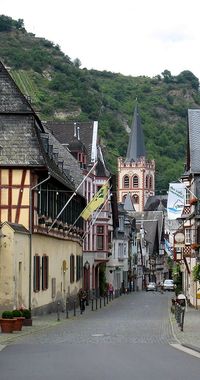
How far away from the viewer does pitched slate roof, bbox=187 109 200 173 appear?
64.2 metres

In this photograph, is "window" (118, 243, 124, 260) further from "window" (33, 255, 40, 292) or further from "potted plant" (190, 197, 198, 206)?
"window" (33, 255, 40, 292)

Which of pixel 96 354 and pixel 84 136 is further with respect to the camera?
pixel 84 136

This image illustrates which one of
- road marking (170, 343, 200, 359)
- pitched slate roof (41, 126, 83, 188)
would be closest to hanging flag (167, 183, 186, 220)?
pitched slate roof (41, 126, 83, 188)

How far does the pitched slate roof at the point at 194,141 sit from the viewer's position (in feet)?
211

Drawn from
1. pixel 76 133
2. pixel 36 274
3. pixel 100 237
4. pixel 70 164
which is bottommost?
pixel 36 274

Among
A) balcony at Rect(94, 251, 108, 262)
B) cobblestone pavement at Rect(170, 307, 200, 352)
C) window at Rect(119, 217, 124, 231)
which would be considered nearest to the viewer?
cobblestone pavement at Rect(170, 307, 200, 352)

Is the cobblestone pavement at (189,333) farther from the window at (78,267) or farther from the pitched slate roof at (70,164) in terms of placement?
the pitched slate roof at (70,164)

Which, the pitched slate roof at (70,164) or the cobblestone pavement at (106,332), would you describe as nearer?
the cobblestone pavement at (106,332)

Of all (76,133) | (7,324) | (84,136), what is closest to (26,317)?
(7,324)

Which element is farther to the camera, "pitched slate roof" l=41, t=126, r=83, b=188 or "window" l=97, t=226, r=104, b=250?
"window" l=97, t=226, r=104, b=250

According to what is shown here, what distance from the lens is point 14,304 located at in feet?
135

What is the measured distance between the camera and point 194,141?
216 ft

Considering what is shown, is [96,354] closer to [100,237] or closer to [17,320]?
[17,320]

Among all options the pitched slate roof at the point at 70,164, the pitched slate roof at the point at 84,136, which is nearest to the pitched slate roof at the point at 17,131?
the pitched slate roof at the point at 70,164
